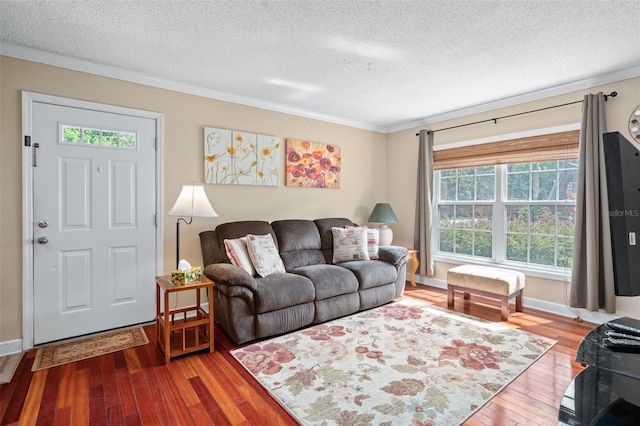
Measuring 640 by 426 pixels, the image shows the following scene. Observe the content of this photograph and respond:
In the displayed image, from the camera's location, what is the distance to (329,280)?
318cm

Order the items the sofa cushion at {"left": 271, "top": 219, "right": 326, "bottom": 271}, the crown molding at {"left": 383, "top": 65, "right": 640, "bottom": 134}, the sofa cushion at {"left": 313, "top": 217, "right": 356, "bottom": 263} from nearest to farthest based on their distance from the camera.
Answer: the crown molding at {"left": 383, "top": 65, "right": 640, "bottom": 134} < the sofa cushion at {"left": 271, "top": 219, "right": 326, "bottom": 271} < the sofa cushion at {"left": 313, "top": 217, "right": 356, "bottom": 263}

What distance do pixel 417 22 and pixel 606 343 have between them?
2.12 metres

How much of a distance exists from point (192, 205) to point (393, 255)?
233cm

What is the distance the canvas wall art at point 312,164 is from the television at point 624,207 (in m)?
3.34

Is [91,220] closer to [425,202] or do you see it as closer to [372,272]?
[372,272]

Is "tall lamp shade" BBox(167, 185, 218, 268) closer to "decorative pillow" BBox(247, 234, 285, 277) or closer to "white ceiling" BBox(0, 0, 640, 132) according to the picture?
"decorative pillow" BBox(247, 234, 285, 277)

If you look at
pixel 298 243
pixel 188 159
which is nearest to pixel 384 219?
pixel 298 243

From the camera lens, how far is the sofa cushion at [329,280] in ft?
10.2

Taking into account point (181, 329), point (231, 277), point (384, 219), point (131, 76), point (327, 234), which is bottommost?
point (181, 329)

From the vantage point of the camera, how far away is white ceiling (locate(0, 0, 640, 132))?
6.84ft

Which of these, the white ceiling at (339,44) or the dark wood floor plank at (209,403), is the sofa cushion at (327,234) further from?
the dark wood floor plank at (209,403)

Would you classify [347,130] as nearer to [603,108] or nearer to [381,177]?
[381,177]

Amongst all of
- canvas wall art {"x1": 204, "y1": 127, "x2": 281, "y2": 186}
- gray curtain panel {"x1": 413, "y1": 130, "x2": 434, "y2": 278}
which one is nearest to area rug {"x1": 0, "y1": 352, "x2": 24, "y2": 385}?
canvas wall art {"x1": 204, "y1": 127, "x2": 281, "y2": 186}

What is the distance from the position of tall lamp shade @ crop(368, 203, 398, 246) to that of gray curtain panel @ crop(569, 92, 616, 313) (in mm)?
2121
